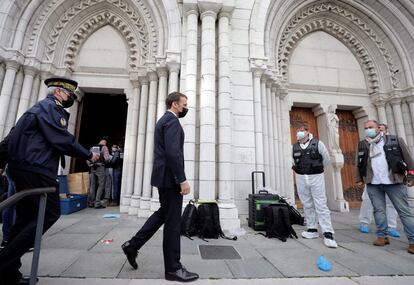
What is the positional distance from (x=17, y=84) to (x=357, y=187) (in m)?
10.0

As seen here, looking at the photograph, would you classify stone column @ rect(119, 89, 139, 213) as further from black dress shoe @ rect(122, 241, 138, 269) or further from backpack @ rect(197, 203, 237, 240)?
black dress shoe @ rect(122, 241, 138, 269)

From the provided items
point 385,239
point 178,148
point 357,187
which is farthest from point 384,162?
point 357,187

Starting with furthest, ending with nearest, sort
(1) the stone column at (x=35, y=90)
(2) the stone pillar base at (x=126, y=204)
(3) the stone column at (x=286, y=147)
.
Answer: (3) the stone column at (x=286, y=147)
(1) the stone column at (x=35, y=90)
(2) the stone pillar base at (x=126, y=204)

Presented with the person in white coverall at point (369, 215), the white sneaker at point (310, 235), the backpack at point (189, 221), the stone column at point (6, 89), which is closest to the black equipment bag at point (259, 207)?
the white sneaker at point (310, 235)

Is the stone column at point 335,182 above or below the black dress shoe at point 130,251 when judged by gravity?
above

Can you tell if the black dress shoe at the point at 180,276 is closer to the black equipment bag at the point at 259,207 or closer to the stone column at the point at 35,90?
the black equipment bag at the point at 259,207

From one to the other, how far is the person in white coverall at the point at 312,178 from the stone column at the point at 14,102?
20.7ft

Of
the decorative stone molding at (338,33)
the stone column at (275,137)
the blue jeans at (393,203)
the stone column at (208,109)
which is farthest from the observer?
the decorative stone molding at (338,33)

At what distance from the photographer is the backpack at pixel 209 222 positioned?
3369 millimetres

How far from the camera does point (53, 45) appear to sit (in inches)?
221

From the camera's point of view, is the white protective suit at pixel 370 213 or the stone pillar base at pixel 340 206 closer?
the white protective suit at pixel 370 213

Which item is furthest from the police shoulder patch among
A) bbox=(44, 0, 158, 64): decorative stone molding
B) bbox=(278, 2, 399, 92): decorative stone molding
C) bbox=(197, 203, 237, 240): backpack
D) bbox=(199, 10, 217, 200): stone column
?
bbox=(278, 2, 399, 92): decorative stone molding

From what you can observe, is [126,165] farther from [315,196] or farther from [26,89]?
[315,196]

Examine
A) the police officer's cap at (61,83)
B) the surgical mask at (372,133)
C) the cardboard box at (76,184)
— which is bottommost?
the cardboard box at (76,184)
